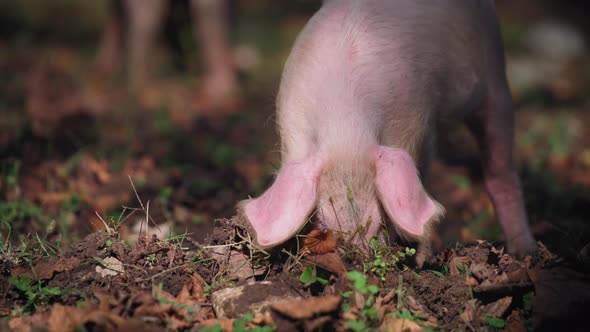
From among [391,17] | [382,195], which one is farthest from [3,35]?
[382,195]

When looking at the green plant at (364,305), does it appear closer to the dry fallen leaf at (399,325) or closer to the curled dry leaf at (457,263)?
the dry fallen leaf at (399,325)

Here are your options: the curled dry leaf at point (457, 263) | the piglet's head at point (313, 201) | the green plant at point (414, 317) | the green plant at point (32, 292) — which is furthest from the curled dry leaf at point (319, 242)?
the green plant at point (32, 292)

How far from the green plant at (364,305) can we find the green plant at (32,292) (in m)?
1.04

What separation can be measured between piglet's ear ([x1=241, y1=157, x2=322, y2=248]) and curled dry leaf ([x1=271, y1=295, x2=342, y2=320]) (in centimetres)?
25

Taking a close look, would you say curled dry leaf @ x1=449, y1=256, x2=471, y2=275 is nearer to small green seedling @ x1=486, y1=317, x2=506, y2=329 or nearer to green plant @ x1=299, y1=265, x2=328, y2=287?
small green seedling @ x1=486, y1=317, x2=506, y2=329

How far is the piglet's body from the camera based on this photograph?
243 centimetres

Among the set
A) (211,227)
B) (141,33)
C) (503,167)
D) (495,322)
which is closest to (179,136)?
(141,33)

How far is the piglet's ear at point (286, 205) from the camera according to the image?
234cm

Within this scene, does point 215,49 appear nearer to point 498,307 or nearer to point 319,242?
point 319,242

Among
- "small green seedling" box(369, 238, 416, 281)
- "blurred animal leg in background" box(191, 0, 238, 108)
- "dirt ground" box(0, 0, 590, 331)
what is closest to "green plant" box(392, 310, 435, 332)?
"dirt ground" box(0, 0, 590, 331)

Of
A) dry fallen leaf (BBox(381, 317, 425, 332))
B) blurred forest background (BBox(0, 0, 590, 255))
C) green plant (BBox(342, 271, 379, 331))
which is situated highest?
green plant (BBox(342, 271, 379, 331))

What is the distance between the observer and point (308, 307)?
214cm

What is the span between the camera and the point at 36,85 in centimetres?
561

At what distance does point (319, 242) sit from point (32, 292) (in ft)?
3.53
